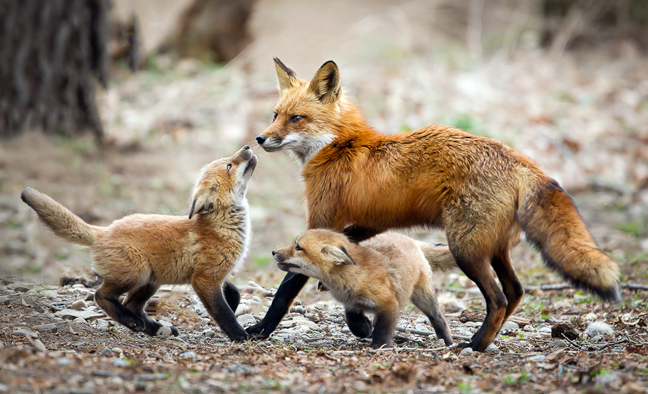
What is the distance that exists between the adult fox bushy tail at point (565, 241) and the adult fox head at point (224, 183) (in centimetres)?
272

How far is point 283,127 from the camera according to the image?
6059mm

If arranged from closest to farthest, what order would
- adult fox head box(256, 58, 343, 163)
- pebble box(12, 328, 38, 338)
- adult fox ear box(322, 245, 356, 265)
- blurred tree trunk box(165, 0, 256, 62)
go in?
1. pebble box(12, 328, 38, 338)
2. adult fox ear box(322, 245, 356, 265)
3. adult fox head box(256, 58, 343, 163)
4. blurred tree trunk box(165, 0, 256, 62)

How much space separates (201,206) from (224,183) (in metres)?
0.42

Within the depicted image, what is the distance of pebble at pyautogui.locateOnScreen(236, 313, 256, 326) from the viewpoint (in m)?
6.32

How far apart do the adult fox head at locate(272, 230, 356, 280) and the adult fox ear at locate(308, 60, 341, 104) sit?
4.71ft

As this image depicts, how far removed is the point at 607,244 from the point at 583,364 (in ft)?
20.4

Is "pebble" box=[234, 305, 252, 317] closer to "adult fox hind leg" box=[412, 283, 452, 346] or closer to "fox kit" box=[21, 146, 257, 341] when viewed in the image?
"fox kit" box=[21, 146, 257, 341]

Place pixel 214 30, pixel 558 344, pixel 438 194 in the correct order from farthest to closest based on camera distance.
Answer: pixel 214 30, pixel 558 344, pixel 438 194

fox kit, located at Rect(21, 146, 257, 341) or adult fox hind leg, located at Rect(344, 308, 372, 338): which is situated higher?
fox kit, located at Rect(21, 146, 257, 341)

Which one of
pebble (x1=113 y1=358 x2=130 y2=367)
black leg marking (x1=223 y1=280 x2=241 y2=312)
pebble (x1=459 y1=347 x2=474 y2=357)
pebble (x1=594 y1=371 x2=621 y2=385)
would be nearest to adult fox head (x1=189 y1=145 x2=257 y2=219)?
black leg marking (x1=223 y1=280 x2=241 y2=312)

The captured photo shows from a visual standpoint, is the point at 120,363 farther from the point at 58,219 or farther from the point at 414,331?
the point at 414,331

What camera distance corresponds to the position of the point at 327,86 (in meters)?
6.21

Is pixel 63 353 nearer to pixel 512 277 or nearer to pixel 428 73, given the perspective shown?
pixel 512 277

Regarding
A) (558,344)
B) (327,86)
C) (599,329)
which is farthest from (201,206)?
(599,329)
